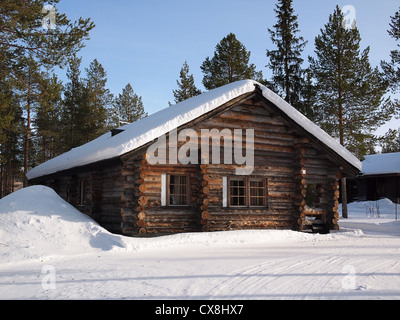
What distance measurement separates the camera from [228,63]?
102 ft

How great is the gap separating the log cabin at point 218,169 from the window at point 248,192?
4cm

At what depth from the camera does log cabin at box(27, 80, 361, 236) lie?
43.5 feet

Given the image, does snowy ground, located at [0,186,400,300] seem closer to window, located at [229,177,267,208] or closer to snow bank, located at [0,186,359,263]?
snow bank, located at [0,186,359,263]

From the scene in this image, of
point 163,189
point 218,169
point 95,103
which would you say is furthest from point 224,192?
point 95,103

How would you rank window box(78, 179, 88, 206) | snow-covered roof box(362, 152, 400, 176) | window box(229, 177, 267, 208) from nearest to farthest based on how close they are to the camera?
window box(229, 177, 267, 208) → window box(78, 179, 88, 206) → snow-covered roof box(362, 152, 400, 176)

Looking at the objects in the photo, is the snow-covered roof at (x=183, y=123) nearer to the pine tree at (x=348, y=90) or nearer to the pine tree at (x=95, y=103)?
the pine tree at (x=348, y=90)

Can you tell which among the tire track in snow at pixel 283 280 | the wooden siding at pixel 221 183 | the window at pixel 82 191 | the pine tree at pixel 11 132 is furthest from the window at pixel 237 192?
the pine tree at pixel 11 132

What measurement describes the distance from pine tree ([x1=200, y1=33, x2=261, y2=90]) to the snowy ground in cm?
1869

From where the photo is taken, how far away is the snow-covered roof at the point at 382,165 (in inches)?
1416

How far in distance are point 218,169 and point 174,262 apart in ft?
19.6

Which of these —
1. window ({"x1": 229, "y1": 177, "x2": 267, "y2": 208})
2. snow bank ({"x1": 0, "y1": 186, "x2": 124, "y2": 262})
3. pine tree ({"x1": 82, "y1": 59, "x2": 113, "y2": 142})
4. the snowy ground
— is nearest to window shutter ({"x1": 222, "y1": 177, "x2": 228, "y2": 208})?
window ({"x1": 229, "y1": 177, "x2": 267, "y2": 208})

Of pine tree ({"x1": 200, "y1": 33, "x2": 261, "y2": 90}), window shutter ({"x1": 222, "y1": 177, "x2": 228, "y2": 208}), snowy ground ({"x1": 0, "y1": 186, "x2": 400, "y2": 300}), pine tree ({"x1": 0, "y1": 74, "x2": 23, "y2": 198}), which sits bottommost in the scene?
snowy ground ({"x1": 0, "y1": 186, "x2": 400, "y2": 300})
